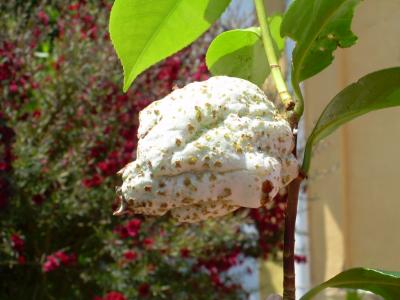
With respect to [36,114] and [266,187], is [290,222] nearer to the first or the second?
[266,187]

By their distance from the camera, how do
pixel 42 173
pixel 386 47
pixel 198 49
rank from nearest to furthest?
pixel 386 47
pixel 42 173
pixel 198 49

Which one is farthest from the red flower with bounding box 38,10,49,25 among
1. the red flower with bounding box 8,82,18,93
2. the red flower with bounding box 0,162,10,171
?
the red flower with bounding box 0,162,10,171

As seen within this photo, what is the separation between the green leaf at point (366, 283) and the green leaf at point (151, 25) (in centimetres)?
29

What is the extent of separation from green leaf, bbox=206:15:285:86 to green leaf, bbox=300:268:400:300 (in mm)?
249

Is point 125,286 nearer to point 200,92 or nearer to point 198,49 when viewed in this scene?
point 198,49

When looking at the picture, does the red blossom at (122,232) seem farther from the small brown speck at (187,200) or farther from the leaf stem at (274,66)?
the small brown speck at (187,200)

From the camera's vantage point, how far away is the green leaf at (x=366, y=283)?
0.70 meters

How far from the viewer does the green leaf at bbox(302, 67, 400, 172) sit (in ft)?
2.37

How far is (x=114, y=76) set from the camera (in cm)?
357

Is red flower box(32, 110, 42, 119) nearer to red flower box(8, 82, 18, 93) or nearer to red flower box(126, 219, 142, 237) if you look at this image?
red flower box(8, 82, 18, 93)

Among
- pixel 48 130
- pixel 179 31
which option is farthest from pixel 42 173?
pixel 179 31

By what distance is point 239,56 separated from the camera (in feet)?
2.78

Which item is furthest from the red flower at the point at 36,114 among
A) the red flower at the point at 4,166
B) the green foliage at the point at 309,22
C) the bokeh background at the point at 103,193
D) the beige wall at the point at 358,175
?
the green foliage at the point at 309,22

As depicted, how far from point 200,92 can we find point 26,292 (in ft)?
10.0
